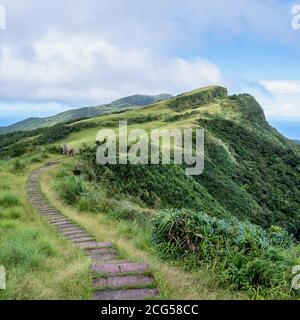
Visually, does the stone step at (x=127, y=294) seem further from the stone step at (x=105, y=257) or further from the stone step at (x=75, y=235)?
the stone step at (x=75, y=235)

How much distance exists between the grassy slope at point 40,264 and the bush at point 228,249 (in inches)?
67.0

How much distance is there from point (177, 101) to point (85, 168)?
103 m

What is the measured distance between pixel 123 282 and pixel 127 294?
36 cm

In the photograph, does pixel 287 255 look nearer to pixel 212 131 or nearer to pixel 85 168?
pixel 85 168

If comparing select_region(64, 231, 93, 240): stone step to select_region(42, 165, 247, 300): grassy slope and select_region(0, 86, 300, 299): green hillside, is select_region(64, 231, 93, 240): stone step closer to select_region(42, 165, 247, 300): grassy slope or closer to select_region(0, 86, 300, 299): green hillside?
select_region(42, 165, 247, 300): grassy slope

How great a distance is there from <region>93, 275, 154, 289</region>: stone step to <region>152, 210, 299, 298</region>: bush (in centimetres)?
116

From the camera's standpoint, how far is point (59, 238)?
902 cm

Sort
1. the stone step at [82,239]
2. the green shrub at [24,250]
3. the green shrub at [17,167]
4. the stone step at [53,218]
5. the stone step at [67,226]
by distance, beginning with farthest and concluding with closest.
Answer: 1. the green shrub at [17,167]
2. the stone step at [53,218]
3. the stone step at [67,226]
4. the stone step at [82,239]
5. the green shrub at [24,250]

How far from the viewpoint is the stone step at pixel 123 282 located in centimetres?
607

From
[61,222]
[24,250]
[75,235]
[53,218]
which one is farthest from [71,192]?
[24,250]

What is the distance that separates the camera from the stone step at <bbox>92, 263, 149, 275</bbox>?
6.53m

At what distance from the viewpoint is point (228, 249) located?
715 cm

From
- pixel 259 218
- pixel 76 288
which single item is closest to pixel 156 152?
pixel 259 218

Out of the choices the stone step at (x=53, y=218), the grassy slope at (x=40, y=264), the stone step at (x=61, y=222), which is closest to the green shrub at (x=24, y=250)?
the grassy slope at (x=40, y=264)
